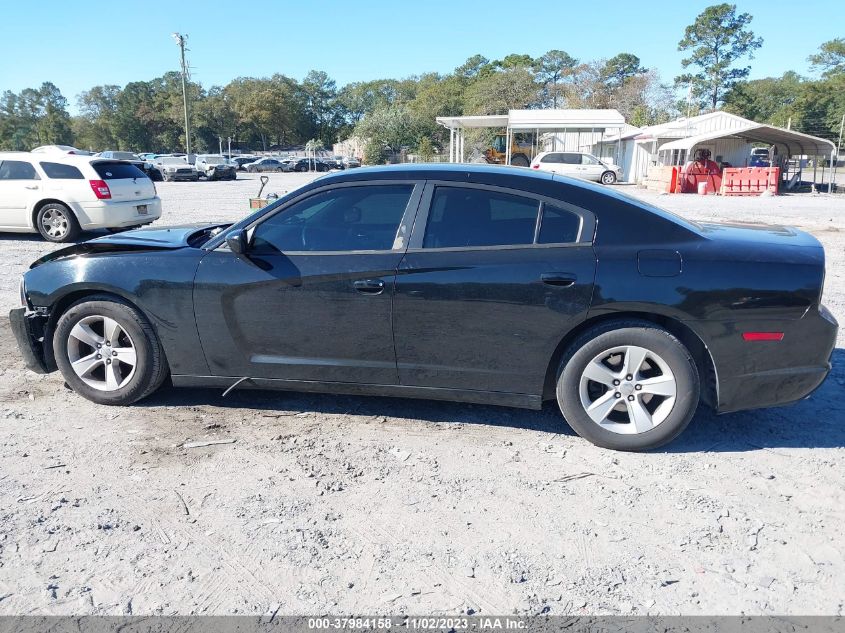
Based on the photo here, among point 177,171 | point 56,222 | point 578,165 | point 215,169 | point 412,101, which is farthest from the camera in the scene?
point 412,101

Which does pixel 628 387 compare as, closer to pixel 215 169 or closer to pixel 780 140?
pixel 780 140

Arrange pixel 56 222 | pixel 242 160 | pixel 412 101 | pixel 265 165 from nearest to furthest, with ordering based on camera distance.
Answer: pixel 56 222
pixel 265 165
pixel 242 160
pixel 412 101

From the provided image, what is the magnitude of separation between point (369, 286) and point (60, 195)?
10318 mm

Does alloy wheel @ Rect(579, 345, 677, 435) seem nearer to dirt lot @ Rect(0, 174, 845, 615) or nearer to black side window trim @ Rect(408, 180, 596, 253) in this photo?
dirt lot @ Rect(0, 174, 845, 615)

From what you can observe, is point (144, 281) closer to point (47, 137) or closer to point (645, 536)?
point (645, 536)

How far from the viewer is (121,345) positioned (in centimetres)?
432

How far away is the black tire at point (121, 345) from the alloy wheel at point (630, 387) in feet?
9.02

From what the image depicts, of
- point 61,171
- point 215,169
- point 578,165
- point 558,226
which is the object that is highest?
point 215,169

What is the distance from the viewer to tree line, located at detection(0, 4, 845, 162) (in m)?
64.0

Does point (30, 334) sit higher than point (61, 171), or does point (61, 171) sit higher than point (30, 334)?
point (61, 171)

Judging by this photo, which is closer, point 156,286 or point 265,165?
point 156,286

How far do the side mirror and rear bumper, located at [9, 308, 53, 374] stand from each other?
1549 millimetres

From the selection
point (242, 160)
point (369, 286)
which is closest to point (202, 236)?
point (369, 286)

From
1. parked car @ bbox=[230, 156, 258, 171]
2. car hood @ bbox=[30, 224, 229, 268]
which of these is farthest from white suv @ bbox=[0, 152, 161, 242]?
parked car @ bbox=[230, 156, 258, 171]
